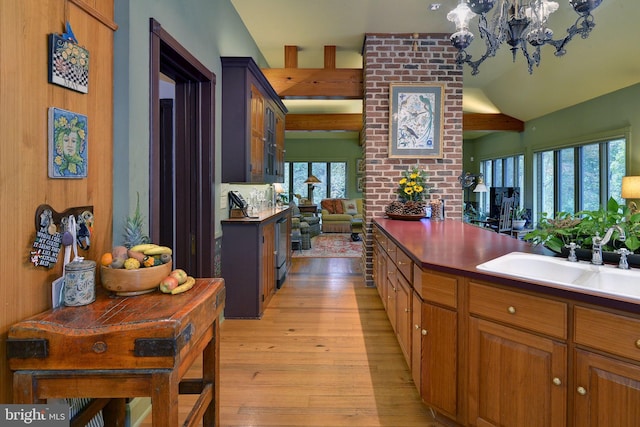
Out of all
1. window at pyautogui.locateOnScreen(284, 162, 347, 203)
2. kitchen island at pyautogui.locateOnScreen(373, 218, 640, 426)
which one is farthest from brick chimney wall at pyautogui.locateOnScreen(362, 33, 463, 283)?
window at pyautogui.locateOnScreen(284, 162, 347, 203)

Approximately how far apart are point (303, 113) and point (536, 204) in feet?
18.3

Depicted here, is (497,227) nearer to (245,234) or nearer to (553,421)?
(245,234)

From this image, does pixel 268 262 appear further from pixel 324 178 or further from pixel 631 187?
pixel 324 178

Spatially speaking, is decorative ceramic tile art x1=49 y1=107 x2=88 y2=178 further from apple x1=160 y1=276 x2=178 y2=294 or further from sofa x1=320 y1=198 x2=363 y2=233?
sofa x1=320 y1=198 x2=363 y2=233

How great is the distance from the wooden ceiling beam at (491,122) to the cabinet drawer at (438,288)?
699 centimetres

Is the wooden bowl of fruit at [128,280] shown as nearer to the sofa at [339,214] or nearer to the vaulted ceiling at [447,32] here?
the vaulted ceiling at [447,32]

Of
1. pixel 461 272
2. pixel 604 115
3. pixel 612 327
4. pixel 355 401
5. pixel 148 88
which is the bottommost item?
pixel 355 401

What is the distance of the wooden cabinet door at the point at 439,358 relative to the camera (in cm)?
180

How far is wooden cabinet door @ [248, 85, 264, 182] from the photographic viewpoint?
12.1 ft

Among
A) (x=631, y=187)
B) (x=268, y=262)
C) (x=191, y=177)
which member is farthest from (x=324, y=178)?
(x=191, y=177)

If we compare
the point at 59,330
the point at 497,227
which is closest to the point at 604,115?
the point at 497,227

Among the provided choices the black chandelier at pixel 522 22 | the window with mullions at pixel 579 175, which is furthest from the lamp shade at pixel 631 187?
the black chandelier at pixel 522 22

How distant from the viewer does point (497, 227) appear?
273 inches

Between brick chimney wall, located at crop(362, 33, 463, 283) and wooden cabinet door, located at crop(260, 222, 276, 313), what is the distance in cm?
126
